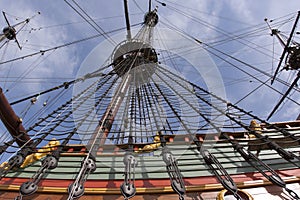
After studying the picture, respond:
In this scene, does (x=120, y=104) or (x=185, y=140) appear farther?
(x=120, y=104)

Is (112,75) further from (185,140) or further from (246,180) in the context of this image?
(246,180)

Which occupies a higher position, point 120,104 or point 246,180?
point 120,104

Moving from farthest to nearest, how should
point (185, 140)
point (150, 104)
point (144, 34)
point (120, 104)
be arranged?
point (144, 34) < point (150, 104) < point (120, 104) < point (185, 140)

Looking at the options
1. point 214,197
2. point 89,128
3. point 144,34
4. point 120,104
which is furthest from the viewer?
point 144,34

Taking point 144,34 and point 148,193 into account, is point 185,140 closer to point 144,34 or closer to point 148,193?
point 148,193

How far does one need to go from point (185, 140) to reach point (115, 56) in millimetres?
4888

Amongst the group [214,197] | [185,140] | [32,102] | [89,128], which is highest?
[32,102]

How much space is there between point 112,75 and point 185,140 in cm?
488

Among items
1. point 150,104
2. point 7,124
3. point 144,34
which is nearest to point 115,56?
point 144,34

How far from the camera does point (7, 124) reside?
380cm

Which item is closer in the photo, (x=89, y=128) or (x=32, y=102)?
(x=89, y=128)

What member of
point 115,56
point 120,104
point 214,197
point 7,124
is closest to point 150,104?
point 120,104

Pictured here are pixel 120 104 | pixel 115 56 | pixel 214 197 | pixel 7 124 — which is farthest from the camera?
pixel 115 56

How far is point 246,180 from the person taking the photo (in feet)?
9.48
